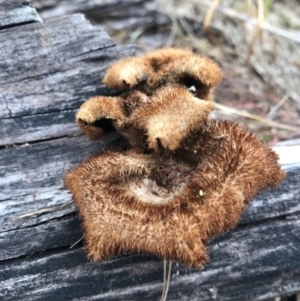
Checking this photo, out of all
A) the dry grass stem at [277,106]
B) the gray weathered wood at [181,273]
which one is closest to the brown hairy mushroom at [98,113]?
the gray weathered wood at [181,273]

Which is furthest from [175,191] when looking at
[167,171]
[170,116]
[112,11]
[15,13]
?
[112,11]

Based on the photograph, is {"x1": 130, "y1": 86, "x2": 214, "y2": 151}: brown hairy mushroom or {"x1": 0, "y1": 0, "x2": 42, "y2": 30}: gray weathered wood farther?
{"x1": 0, "y1": 0, "x2": 42, "y2": 30}: gray weathered wood

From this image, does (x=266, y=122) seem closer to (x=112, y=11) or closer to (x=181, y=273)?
(x=112, y=11)

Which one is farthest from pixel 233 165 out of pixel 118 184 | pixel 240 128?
pixel 118 184

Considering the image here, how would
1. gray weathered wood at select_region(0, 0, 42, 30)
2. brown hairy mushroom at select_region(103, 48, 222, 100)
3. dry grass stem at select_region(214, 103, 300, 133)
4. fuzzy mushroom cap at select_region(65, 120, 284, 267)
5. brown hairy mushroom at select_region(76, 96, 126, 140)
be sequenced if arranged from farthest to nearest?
dry grass stem at select_region(214, 103, 300, 133), gray weathered wood at select_region(0, 0, 42, 30), brown hairy mushroom at select_region(103, 48, 222, 100), brown hairy mushroom at select_region(76, 96, 126, 140), fuzzy mushroom cap at select_region(65, 120, 284, 267)

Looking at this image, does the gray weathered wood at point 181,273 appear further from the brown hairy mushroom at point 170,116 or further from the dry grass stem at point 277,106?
the dry grass stem at point 277,106

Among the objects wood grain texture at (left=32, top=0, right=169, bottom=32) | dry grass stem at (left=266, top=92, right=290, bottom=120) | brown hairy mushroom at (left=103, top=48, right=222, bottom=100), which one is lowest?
dry grass stem at (left=266, top=92, right=290, bottom=120)

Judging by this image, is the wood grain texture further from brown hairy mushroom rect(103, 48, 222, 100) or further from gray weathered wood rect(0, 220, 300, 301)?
gray weathered wood rect(0, 220, 300, 301)

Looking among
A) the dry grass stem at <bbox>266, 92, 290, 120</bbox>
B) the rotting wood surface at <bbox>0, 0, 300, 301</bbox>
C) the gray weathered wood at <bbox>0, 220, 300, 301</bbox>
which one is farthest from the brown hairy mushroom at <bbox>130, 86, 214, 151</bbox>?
the dry grass stem at <bbox>266, 92, 290, 120</bbox>
